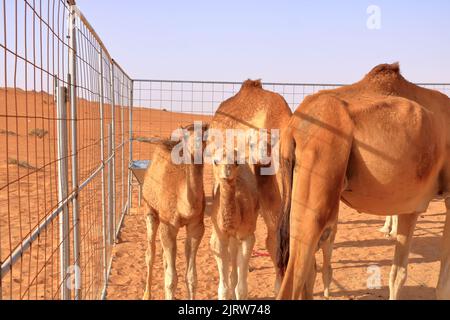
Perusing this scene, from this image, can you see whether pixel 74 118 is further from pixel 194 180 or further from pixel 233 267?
pixel 233 267

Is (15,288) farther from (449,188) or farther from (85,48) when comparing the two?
(449,188)

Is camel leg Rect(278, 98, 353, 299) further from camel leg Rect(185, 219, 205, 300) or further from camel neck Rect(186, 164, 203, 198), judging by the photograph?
camel leg Rect(185, 219, 205, 300)

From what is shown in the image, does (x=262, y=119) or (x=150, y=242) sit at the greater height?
(x=262, y=119)

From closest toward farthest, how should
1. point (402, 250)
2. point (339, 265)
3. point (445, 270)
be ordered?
point (445, 270)
point (402, 250)
point (339, 265)

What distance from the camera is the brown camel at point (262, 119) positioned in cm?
459

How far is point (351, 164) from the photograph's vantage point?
3162 millimetres

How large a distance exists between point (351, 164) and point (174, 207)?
2617 millimetres

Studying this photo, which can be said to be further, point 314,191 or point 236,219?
point 236,219

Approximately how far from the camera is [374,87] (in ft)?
12.6

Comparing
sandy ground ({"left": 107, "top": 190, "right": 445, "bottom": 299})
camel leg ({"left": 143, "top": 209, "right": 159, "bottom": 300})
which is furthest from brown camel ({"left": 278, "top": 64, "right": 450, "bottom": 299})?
sandy ground ({"left": 107, "top": 190, "right": 445, "bottom": 299})

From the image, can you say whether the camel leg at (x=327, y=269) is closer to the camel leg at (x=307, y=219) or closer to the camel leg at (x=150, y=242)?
the camel leg at (x=150, y=242)

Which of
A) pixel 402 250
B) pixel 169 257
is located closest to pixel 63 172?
pixel 169 257

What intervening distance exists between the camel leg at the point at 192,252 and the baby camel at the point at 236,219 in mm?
365

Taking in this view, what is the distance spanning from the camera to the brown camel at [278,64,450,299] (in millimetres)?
3021
